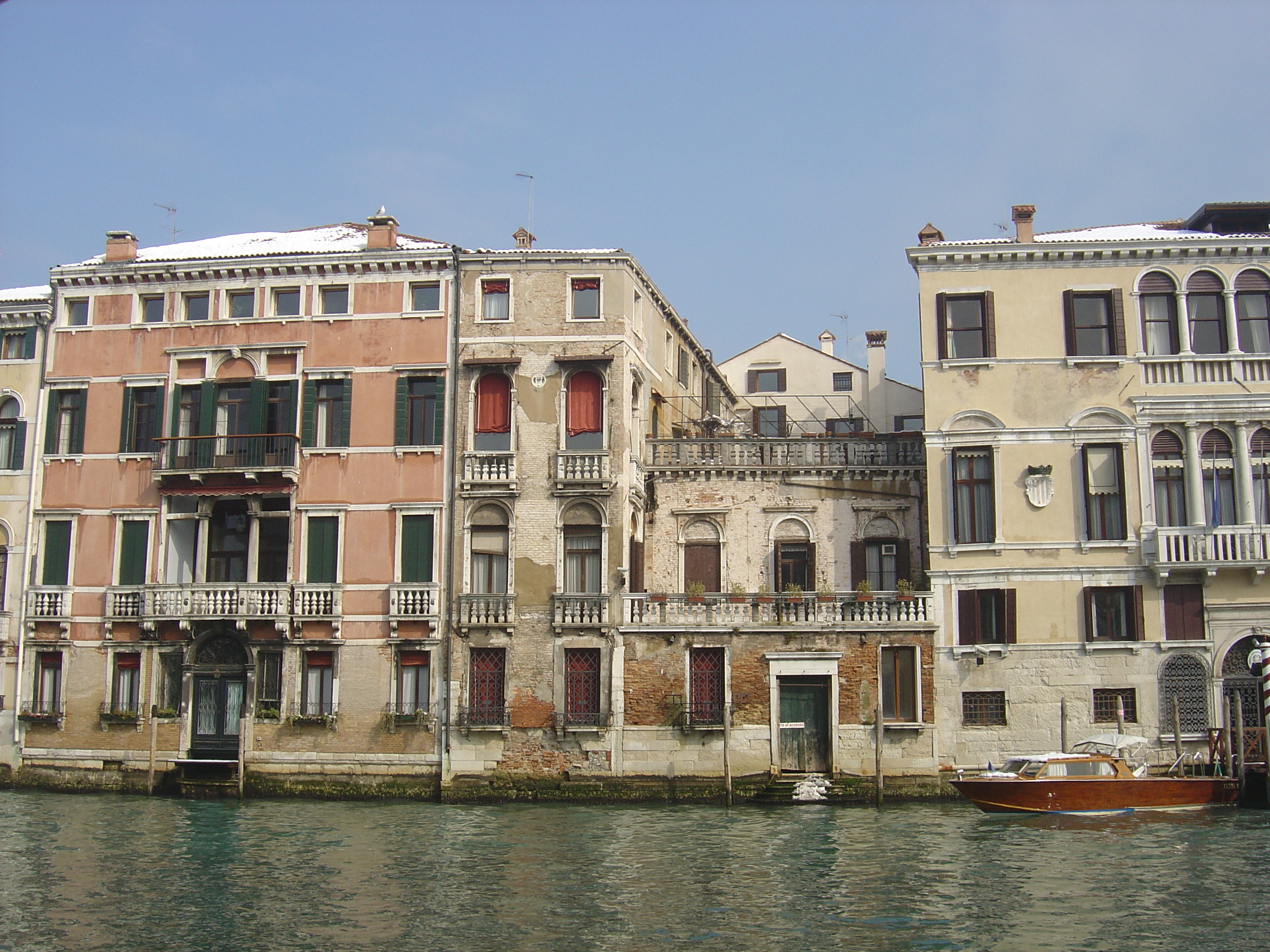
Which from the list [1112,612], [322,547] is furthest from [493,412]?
[1112,612]

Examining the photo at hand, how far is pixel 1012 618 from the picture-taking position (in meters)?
27.7

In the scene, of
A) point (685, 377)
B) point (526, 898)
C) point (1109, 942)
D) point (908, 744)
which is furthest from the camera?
point (685, 377)

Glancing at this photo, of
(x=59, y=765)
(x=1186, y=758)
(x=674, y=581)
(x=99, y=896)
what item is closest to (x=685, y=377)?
(x=674, y=581)

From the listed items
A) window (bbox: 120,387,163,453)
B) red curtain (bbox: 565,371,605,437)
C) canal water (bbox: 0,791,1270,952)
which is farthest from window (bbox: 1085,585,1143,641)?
window (bbox: 120,387,163,453)

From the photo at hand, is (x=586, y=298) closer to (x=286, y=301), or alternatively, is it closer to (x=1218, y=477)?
(x=286, y=301)

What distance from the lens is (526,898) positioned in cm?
1778

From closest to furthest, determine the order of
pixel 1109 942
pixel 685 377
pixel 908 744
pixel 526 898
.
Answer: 1. pixel 1109 942
2. pixel 526 898
3. pixel 908 744
4. pixel 685 377

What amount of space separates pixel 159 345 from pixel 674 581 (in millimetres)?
13570

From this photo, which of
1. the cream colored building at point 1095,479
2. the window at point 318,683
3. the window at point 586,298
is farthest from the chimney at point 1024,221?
the window at point 318,683

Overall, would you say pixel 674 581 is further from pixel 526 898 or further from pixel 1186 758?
pixel 526 898

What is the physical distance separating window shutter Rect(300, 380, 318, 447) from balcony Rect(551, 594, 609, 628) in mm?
6923

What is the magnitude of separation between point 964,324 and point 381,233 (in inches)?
541

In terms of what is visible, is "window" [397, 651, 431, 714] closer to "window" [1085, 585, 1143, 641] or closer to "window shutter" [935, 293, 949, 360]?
"window shutter" [935, 293, 949, 360]

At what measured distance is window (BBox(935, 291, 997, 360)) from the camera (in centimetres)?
2867
